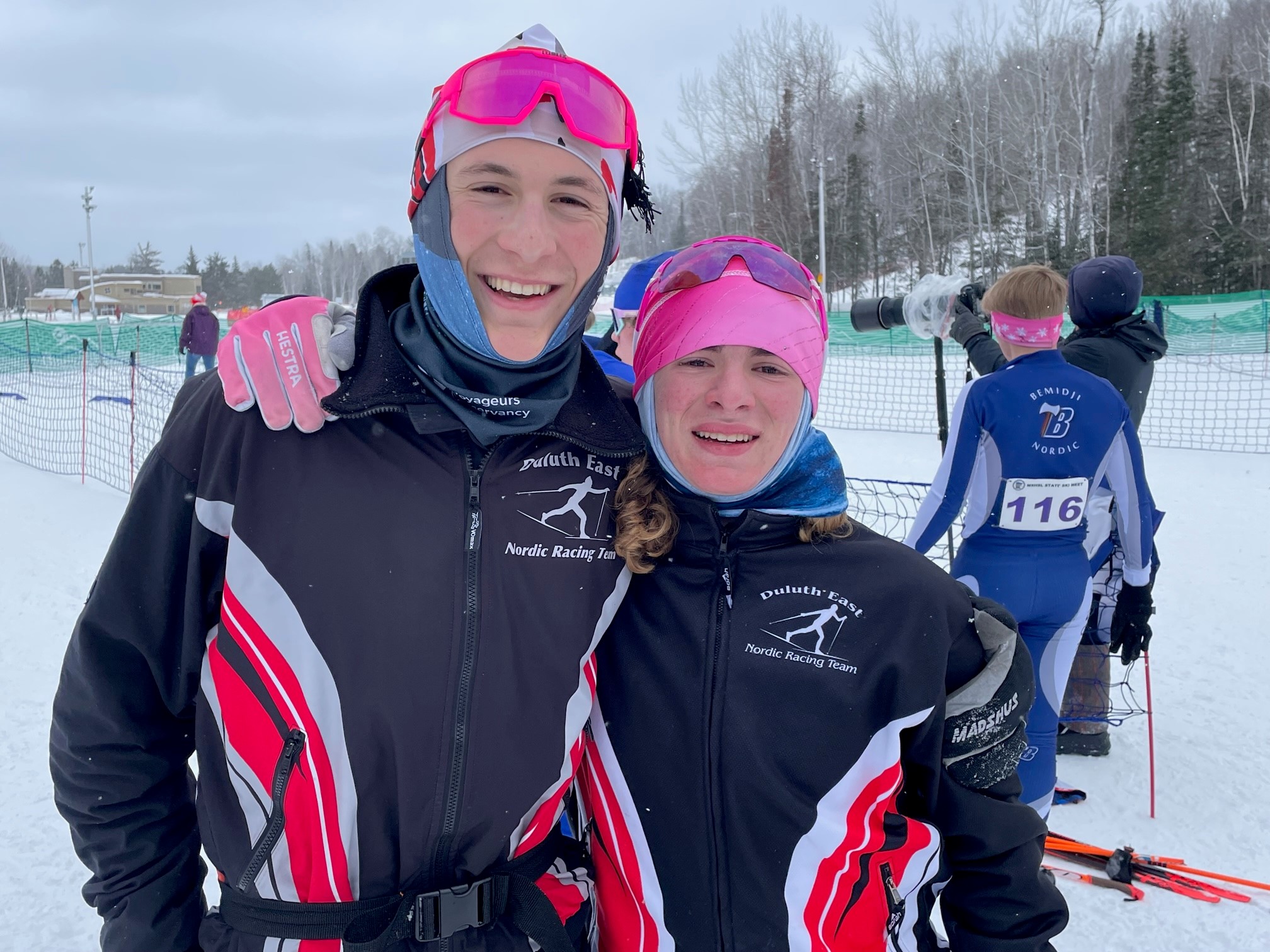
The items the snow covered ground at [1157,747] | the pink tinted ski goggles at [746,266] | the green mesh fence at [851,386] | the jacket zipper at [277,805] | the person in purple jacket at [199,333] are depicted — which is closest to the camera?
the jacket zipper at [277,805]

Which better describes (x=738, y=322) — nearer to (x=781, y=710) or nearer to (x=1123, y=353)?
(x=781, y=710)

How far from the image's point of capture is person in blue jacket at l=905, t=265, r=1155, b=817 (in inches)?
134

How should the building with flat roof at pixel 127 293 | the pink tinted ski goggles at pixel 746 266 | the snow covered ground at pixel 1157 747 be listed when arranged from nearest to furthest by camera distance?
the pink tinted ski goggles at pixel 746 266
the snow covered ground at pixel 1157 747
the building with flat roof at pixel 127 293

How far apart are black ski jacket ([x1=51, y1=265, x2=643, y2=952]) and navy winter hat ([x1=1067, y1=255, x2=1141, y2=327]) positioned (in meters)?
3.91

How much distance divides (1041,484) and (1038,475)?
0.04 metres

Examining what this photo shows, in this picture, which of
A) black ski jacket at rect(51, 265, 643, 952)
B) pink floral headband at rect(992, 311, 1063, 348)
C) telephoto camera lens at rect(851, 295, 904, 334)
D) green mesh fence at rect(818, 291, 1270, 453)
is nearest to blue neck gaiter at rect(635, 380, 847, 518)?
black ski jacket at rect(51, 265, 643, 952)

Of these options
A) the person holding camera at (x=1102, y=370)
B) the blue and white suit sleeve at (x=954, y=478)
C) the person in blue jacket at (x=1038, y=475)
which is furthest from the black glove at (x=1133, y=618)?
the blue and white suit sleeve at (x=954, y=478)

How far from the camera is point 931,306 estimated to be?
157 inches

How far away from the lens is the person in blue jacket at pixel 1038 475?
3.41 meters

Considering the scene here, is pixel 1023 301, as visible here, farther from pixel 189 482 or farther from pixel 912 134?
pixel 912 134

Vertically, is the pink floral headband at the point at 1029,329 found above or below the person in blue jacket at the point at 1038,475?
above

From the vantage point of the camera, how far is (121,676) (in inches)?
57.6

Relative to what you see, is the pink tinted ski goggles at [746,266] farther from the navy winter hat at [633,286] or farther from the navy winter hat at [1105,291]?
the navy winter hat at [1105,291]

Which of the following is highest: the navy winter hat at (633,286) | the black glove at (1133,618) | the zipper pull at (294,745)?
the navy winter hat at (633,286)
